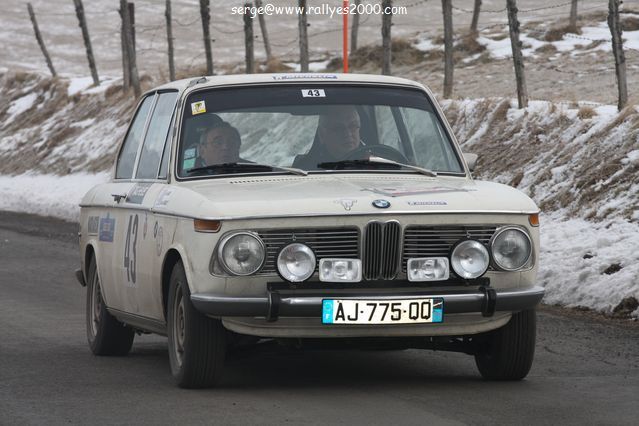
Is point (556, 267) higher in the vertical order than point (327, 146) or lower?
lower

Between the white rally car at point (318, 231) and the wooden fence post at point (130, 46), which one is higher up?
the white rally car at point (318, 231)

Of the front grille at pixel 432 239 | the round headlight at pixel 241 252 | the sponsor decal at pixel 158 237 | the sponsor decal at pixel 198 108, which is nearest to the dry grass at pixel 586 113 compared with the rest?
the sponsor decal at pixel 198 108

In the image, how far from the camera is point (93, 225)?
9.80m

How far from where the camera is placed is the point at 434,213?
7.37m

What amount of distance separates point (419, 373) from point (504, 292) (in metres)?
1.14

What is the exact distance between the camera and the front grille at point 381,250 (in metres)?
7.31

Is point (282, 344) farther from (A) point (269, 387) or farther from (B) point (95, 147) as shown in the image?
(B) point (95, 147)

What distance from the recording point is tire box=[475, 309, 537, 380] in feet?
25.6

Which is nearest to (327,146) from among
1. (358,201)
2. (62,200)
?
(358,201)

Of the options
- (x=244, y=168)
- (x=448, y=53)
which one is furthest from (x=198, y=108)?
(x=448, y=53)

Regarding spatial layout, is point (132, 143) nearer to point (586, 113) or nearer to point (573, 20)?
point (586, 113)

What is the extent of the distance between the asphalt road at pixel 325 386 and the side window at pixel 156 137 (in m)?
1.18

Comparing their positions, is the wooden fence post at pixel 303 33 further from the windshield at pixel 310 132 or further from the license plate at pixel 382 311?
the license plate at pixel 382 311

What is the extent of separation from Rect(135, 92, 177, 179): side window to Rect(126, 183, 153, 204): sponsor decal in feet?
0.24
